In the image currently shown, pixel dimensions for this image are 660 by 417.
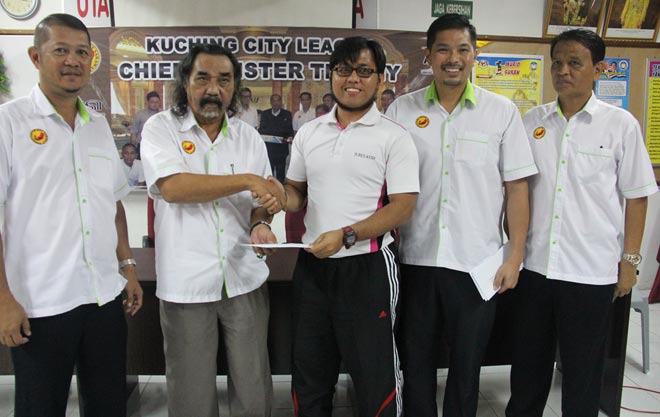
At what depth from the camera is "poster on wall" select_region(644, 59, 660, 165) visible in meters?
4.02

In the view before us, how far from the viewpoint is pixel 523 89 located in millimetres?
3896

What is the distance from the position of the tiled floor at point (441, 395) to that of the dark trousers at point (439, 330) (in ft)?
2.42

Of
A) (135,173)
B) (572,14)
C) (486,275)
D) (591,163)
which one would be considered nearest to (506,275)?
(486,275)

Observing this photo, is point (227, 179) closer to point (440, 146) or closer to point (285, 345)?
point (440, 146)

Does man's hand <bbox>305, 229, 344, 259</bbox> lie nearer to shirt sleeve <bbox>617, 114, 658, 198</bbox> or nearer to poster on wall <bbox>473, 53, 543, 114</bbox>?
shirt sleeve <bbox>617, 114, 658, 198</bbox>

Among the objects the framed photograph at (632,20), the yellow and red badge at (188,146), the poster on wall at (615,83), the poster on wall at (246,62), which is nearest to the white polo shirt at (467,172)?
the yellow and red badge at (188,146)

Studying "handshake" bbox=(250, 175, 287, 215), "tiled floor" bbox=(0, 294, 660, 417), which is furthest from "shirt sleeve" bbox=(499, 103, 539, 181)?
"tiled floor" bbox=(0, 294, 660, 417)

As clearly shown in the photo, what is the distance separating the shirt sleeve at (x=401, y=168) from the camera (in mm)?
1544

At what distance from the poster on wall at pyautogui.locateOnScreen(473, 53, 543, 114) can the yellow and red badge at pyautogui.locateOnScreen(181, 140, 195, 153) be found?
2.96 metres

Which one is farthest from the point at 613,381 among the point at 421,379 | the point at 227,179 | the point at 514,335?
the point at 227,179

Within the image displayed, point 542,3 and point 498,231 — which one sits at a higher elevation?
point 542,3

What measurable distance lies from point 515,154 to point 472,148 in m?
0.16

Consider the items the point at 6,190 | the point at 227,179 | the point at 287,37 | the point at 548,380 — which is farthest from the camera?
the point at 287,37

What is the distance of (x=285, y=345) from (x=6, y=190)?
4.38 feet
